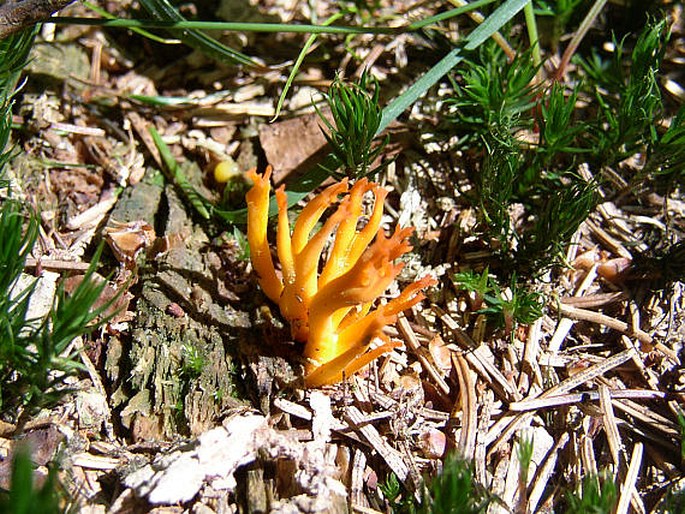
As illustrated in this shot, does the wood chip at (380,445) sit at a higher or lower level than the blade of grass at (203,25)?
lower

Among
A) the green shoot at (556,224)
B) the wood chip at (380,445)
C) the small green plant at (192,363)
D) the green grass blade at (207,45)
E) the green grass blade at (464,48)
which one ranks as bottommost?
the wood chip at (380,445)

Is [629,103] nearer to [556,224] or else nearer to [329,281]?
[556,224]

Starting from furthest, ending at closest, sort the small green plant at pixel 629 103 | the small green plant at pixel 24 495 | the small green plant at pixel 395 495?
the small green plant at pixel 629 103 → the small green plant at pixel 395 495 → the small green plant at pixel 24 495

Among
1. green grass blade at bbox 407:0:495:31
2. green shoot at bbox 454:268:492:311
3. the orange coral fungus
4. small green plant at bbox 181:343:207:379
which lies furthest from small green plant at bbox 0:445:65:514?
green grass blade at bbox 407:0:495:31

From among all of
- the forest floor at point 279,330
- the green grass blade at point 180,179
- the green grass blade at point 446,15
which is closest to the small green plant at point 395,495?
the forest floor at point 279,330

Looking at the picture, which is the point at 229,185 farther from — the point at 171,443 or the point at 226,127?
the point at 171,443

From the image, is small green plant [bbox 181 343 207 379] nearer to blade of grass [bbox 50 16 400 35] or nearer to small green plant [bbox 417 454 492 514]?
small green plant [bbox 417 454 492 514]

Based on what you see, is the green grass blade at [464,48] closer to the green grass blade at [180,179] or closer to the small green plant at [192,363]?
the green grass blade at [180,179]

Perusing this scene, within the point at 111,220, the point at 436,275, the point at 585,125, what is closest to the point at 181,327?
the point at 111,220

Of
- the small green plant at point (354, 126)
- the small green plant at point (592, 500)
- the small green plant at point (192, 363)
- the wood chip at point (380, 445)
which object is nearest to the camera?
the small green plant at point (592, 500)

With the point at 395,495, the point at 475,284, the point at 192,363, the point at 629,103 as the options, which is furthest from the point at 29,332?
the point at 629,103
